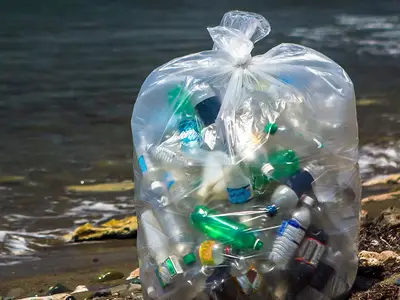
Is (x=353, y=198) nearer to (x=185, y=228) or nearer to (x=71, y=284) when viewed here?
(x=185, y=228)

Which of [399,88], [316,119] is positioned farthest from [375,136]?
[316,119]

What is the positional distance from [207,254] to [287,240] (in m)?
0.24

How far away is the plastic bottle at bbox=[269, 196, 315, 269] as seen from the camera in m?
2.30

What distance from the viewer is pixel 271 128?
242 centimetres

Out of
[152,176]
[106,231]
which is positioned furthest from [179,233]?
[106,231]

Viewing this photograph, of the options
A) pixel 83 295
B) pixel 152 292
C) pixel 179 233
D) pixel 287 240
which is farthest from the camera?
pixel 83 295

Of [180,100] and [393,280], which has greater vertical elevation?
[180,100]

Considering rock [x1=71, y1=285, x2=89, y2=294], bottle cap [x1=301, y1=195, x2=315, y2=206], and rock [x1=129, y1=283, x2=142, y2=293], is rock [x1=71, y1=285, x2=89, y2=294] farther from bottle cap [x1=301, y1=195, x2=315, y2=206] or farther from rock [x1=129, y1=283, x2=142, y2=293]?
bottle cap [x1=301, y1=195, x2=315, y2=206]

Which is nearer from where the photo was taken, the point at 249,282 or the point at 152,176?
the point at 249,282

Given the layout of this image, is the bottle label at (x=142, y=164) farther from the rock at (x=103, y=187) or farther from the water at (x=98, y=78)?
the rock at (x=103, y=187)

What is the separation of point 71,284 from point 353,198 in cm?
154

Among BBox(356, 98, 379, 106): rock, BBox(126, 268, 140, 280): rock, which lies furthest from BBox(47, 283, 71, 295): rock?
BBox(356, 98, 379, 106): rock

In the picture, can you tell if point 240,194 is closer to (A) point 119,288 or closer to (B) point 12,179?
(A) point 119,288

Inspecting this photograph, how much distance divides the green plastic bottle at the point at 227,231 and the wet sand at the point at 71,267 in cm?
113
